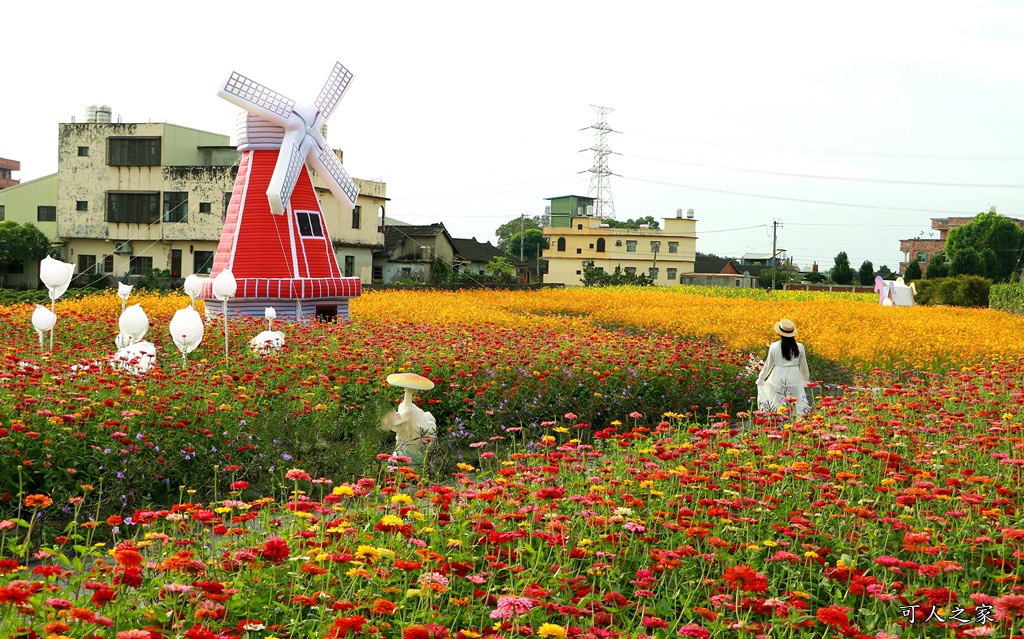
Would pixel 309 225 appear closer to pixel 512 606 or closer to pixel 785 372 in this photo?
pixel 785 372

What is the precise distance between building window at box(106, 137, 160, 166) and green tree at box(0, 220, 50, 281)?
14.7 ft

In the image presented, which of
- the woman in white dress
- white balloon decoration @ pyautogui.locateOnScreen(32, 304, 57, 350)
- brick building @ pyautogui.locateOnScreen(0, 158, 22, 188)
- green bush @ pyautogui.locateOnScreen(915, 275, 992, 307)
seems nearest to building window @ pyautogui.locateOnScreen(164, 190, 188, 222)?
green bush @ pyautogui.locateOnScreen(915, 275, 992, 307)

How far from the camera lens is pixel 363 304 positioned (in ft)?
71.4

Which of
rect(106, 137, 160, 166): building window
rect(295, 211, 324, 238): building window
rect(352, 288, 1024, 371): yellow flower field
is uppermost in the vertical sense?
rect(106, 137, 160, 166): building window

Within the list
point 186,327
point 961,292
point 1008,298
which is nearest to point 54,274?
point 186,327

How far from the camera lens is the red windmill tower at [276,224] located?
16781 millimetres

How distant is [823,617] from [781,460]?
288cm

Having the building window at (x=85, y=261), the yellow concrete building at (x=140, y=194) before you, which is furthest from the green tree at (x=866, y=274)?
the building window at (x=85, y=261)

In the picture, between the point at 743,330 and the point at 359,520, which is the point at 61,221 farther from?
the point at 359,520

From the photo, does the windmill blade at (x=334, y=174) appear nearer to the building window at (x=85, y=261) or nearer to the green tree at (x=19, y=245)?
the green tree at (x=19, y=245)

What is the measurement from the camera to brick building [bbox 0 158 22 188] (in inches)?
3597

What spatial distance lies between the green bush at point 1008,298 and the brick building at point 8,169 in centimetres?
8717

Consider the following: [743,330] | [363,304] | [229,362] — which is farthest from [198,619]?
[363,304]

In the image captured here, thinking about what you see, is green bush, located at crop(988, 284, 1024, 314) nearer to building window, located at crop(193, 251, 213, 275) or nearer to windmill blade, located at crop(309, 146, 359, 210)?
windmill blade, located at crop(309, 146, 359, 210)
